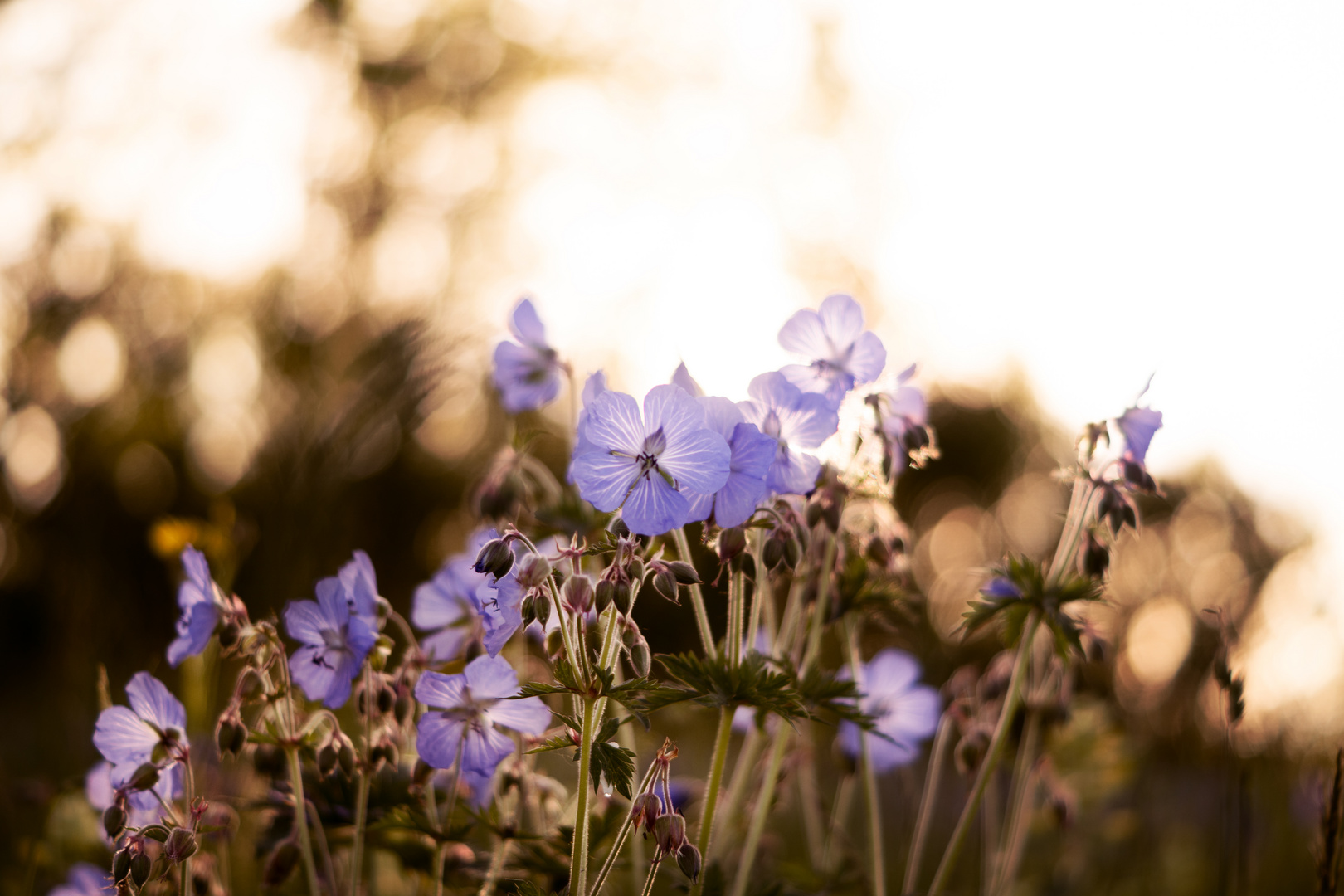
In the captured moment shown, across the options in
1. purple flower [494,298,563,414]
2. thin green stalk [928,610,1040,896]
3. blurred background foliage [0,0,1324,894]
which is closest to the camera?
thin green stalk [928,610,1040,896]

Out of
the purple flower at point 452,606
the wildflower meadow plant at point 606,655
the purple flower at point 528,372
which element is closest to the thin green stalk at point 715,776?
the wildflower meadow plant at point 606,655

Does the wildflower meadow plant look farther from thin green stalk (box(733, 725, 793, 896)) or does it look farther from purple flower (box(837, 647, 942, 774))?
purple flower (box(837, 647, 942, 774))

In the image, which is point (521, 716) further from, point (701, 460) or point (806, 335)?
point (806, 335)

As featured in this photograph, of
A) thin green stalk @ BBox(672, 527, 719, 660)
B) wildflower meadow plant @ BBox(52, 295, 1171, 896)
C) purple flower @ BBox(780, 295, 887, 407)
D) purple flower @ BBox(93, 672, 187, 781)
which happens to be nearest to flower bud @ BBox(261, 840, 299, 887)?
wildflower meadow plant @ BBox(52, 295, 1171, 896)

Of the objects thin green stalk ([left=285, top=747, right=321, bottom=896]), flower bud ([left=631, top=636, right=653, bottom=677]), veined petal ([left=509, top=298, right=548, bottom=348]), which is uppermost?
veined petal ([left=509, top=298, right=548, bottom=348])

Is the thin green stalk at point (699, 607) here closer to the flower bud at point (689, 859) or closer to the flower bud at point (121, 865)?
the flower bud at point (689, 859)

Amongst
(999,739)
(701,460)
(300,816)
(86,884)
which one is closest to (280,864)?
(300,816)
